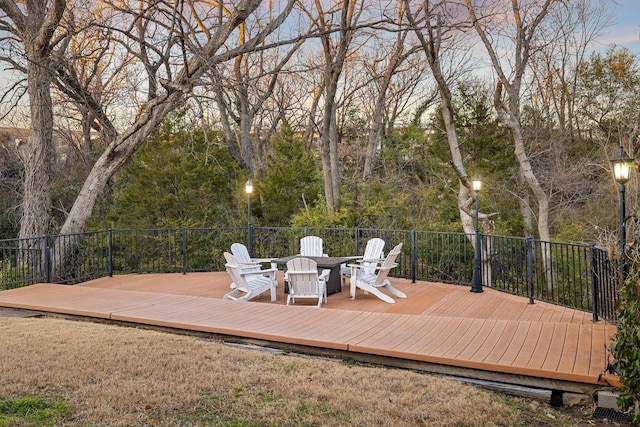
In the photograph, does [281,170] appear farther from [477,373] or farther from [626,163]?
[477,373]

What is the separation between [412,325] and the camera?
6336mm

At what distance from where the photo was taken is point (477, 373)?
481 cm

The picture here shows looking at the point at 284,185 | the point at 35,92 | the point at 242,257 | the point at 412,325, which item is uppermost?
the point at 35,92

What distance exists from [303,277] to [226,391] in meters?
3.71

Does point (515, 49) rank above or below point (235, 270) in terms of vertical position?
above

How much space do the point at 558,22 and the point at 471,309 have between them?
553 inches

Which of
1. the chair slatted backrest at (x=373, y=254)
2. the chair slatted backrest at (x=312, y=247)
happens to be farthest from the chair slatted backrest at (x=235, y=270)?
the chair slatted backrest at (x=312, y=247)

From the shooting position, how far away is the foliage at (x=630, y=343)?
3.64 metres

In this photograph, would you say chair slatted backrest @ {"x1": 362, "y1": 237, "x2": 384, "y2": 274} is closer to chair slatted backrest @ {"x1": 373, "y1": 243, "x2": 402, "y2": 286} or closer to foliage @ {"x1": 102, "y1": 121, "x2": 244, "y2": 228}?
chair slatted backrest @ {"x1": 373, "y1": 243, "x2": 402, "y2": 286}

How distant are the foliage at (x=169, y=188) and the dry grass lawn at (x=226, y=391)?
11.4 meters

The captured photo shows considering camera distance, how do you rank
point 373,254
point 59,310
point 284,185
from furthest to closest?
point 284,185
point 373,254
point 59,310

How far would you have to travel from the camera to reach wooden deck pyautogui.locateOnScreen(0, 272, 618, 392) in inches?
188

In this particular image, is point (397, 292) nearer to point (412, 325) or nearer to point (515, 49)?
point (412, 325)

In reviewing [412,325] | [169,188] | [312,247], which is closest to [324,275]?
[312,247]
